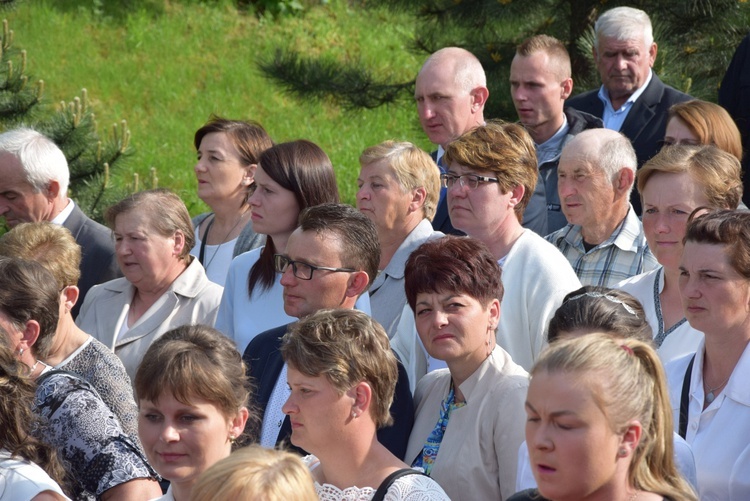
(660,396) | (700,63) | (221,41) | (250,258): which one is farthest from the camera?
(221,41)

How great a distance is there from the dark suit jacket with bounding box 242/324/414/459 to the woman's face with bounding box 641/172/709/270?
1272mm

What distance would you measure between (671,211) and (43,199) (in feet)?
11.2

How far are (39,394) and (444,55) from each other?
11.6 feet

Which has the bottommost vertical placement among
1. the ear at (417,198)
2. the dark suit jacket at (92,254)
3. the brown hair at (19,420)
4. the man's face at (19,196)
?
the dark suit jacket at (92,254)

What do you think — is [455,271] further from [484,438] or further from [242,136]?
[242,136]

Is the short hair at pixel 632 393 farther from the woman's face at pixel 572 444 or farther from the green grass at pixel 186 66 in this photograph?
the green grass at pixel 186 66

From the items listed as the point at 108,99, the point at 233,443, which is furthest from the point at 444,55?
the point at 108,99

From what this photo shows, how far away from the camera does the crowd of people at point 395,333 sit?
2.66 m

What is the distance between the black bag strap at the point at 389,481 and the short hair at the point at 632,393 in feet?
2.10

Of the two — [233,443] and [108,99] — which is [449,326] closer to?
[233,443]

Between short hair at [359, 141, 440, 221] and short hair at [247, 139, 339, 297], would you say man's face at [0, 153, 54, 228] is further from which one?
short hair at [359, 141, 440, 221]

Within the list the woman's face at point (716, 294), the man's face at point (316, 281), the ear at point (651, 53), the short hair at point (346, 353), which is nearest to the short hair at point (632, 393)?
the short hair at point (346, 353)

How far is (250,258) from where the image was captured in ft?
16.0

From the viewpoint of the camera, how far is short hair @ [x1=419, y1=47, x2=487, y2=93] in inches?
241
